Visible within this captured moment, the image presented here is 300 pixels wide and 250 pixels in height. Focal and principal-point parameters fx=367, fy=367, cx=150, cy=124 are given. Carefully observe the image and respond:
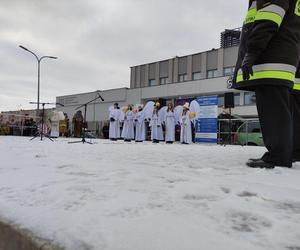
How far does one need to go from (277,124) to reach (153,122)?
1330 centimetres

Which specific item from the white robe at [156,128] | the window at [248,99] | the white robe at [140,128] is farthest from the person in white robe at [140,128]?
the window at [248,99]

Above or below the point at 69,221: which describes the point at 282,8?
above

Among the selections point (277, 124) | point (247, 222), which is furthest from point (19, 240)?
point (277, 124)

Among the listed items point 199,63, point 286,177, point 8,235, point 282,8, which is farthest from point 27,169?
point 199,63

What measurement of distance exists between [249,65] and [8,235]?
276cm

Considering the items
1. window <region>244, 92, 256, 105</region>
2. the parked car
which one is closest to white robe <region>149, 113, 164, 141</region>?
the parked car

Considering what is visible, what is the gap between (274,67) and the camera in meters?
3.67

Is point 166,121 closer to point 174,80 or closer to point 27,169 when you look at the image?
point 27,169

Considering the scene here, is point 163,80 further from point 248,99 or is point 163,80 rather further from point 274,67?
point 274,67

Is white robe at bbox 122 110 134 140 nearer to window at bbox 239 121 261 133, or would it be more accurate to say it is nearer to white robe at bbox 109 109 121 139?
white robe at bbox 109 109 121 139

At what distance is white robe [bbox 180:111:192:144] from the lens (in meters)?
15.7

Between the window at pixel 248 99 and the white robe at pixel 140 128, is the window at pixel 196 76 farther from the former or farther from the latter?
the white robe at pixel 140 128

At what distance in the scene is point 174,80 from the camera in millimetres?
44156

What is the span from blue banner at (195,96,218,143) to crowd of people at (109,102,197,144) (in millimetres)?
489
